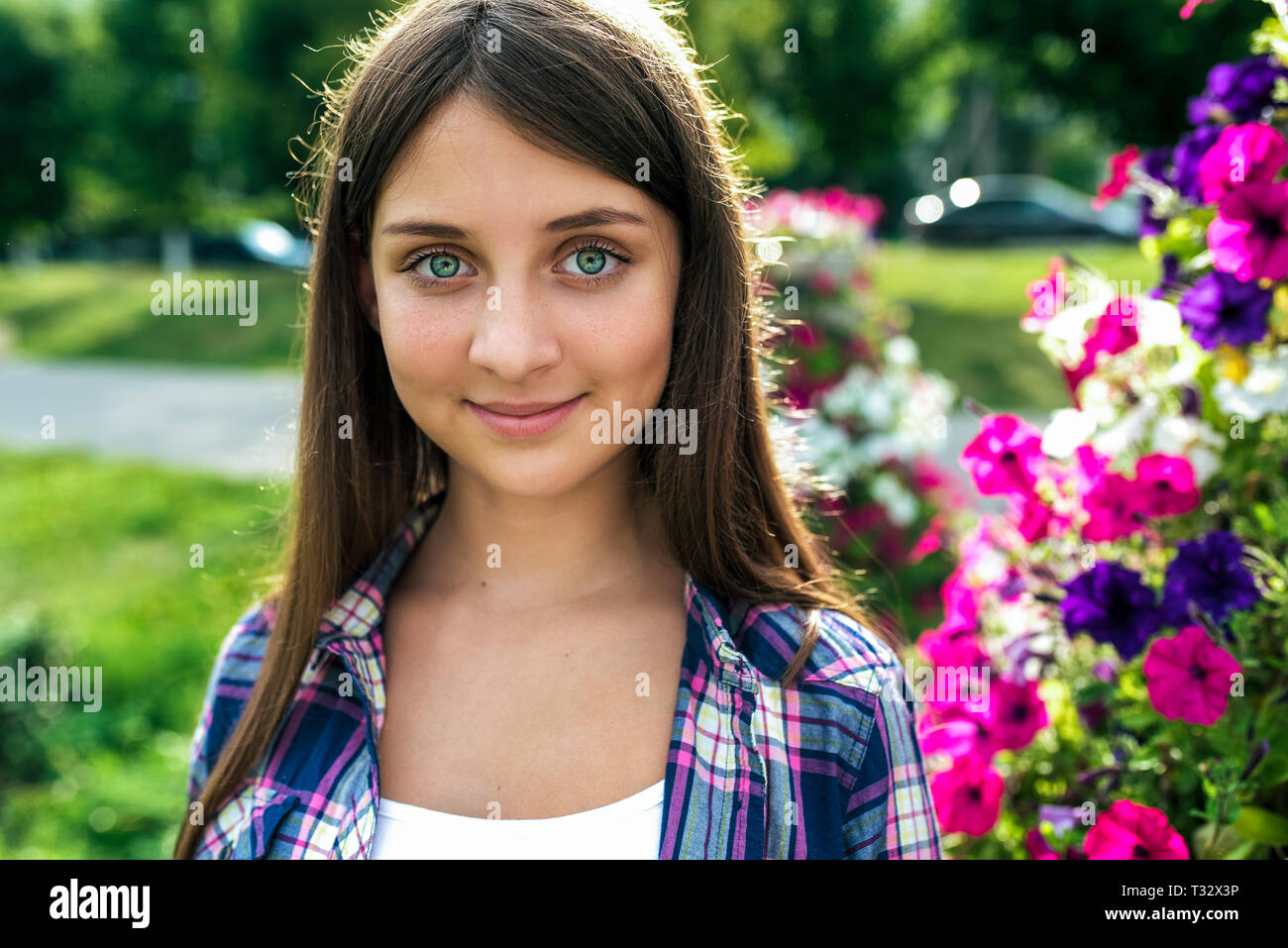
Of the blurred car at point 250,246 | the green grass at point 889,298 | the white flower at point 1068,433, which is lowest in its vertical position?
the white flower at point 1068,433

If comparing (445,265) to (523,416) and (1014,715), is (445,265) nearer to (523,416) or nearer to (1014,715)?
A: (523,416)

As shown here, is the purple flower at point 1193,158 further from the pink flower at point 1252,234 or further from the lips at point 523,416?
the lips at point 523,416

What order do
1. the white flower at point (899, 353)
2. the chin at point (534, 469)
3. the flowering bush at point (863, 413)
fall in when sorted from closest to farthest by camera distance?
the chin at point (534, 469), the flowering bush at point (863, 413), the white flower at point (899, 353)

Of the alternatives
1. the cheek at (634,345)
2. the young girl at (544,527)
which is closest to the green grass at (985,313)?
the young girl at (544,527)

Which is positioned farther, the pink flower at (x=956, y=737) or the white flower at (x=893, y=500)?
the white flower at (x=893, y=500)

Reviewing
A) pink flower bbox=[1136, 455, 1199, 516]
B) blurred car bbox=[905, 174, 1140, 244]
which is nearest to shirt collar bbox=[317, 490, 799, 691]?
pink flower bbox=[1136, 455, 1199, 516]

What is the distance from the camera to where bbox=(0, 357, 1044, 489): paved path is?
769 cm

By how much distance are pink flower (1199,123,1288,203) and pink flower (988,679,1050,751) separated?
2.51 feet

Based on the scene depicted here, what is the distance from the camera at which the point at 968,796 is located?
5.42 ft

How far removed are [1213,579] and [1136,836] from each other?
344mm

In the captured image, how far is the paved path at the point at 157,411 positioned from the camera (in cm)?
769

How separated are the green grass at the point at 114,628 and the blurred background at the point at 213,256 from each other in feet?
0.05

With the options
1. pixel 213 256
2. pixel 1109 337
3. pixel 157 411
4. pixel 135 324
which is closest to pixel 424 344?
pixel 1109 337
